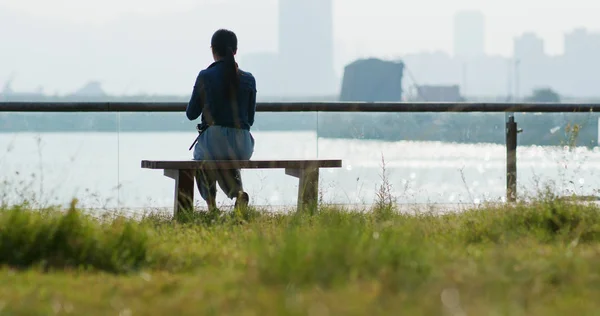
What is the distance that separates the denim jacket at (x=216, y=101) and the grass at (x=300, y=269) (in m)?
1.54

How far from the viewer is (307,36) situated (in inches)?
4887

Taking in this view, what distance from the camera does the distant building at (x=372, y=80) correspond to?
37.4 ft

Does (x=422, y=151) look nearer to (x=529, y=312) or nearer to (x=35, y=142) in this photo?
(x=35, y=142)

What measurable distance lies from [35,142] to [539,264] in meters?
4.63

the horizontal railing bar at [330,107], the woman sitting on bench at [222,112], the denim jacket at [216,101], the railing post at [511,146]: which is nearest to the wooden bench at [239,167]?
the woman sitting on bench at [222,112]

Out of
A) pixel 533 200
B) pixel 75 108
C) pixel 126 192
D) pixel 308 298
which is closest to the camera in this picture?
pixel 308 298

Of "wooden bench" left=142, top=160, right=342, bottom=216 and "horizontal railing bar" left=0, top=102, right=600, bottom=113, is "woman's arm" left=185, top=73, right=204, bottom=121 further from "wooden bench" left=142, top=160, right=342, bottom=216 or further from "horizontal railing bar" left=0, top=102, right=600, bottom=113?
"horizontal railing bar" left=0, top=102, right=600, bottom=113

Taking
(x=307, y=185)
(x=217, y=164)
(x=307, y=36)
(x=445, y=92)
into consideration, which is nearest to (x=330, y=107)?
(x=307, y=185)

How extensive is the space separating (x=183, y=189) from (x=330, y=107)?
7.18 feet

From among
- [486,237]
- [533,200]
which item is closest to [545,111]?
[533,200]

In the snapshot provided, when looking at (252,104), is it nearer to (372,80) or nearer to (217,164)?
(217,164)

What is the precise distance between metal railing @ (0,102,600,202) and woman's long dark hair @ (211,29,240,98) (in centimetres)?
153

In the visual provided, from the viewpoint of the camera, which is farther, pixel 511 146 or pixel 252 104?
pixel 511 146

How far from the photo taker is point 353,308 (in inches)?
120
